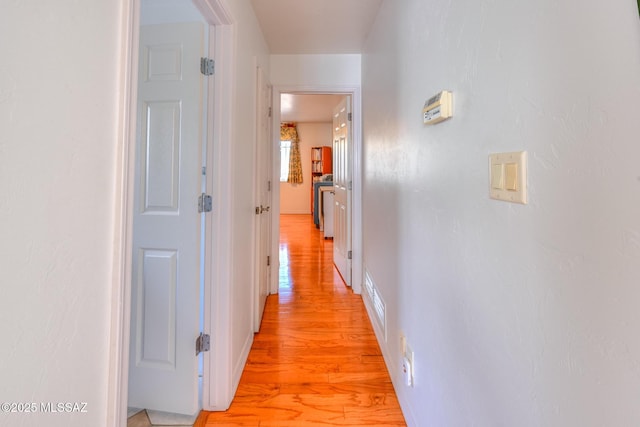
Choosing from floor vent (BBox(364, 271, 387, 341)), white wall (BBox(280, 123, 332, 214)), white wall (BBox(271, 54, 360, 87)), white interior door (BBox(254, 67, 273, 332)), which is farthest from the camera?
white wall (BBox(280, 123, 332, 214))

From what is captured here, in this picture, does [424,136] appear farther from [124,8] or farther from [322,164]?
[322,164]

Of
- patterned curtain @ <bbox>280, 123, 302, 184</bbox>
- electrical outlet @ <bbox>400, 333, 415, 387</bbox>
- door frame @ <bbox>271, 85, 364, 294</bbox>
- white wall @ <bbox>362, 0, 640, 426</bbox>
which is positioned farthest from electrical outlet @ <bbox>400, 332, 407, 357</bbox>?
patterned curtain @ <bbox>280, 123, 302, 184</bbox>

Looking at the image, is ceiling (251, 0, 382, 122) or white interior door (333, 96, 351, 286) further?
white interior door (333, 96, 351, 286)

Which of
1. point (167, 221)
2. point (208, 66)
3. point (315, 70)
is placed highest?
point (315, 70)

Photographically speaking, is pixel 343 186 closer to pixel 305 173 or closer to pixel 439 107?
pixel 439 107

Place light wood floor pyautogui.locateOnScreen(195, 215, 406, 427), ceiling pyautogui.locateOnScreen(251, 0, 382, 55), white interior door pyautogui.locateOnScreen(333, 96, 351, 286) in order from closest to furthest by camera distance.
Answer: light wood floor pyautogui.locateOnScreen(195, 215, 406, 427) → ceiling pyautogui.locateOnScreen(251, 0, 382, 55) → white interior door pyautogui.locateOnScreen(333, 96, 351, 286)

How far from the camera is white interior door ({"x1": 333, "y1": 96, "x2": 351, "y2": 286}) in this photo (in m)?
2.96

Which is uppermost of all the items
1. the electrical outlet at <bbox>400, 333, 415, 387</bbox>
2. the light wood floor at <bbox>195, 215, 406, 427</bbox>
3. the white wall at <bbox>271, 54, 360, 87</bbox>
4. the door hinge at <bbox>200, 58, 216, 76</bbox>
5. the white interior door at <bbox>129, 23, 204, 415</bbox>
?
the white wall at <bbox>271, 54, 360, 87</bbox>

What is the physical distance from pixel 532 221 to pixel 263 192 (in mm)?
2047

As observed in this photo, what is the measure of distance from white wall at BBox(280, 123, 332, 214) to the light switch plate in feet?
23.8

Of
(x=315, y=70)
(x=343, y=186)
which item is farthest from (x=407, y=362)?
(x=315, y=70)

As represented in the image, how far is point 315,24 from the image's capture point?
7.31ft

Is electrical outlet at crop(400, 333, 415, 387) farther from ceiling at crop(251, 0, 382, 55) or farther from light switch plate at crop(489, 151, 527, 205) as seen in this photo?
ceiling at crop(251, 0, 382, 55)

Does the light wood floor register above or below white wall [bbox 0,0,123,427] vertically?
below
